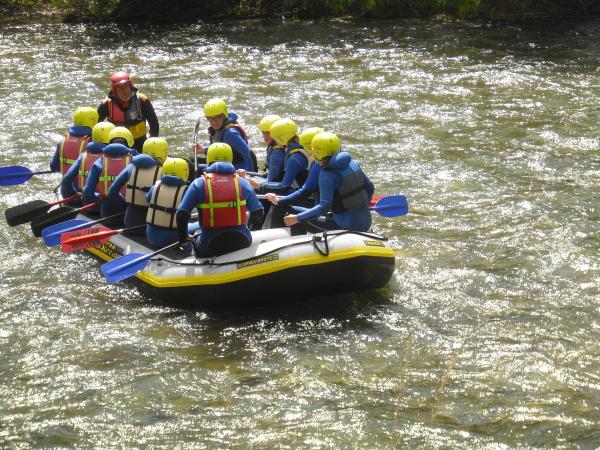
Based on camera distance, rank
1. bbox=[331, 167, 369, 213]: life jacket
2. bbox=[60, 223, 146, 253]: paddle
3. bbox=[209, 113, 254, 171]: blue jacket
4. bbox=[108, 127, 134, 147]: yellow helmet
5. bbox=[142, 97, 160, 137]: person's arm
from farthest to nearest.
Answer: bbox=[142, 97, 160, 137]: person's arm, bbox=[209, 113, 254, 171]: blue jacket, bbox=[108, 127, 134, 147]: yellow helmet, bbox=[60, 223, 146, 253]: paddle, bbox=[331, 167, 369, 213]: life jacket

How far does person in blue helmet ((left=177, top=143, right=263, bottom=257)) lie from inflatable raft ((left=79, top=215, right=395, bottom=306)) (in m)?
0.12

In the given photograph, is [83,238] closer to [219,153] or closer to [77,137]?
[219,153]

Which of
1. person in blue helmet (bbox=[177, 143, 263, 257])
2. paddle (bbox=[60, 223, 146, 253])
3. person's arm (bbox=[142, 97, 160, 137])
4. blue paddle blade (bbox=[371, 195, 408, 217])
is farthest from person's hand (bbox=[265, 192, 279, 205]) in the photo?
person's arm (bbox=[142, 97, 160, 137])

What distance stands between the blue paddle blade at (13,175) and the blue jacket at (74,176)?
2.59ft

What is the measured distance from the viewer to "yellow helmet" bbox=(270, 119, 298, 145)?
8547 mm

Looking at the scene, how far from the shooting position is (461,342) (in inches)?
280

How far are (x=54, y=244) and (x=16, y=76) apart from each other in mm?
8087

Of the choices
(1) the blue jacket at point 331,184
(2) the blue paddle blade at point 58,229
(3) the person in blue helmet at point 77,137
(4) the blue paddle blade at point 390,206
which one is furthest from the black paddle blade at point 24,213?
(4) the blue paddle blade at point 390,206

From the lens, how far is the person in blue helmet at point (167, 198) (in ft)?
25.6

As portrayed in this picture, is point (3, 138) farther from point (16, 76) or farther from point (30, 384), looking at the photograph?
point (30, 384)

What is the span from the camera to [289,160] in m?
8.55

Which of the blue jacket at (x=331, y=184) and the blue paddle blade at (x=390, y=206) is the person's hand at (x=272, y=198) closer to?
the blue jacket at (x=331, y=184)

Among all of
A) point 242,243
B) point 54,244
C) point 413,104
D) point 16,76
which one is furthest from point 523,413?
point 16,76

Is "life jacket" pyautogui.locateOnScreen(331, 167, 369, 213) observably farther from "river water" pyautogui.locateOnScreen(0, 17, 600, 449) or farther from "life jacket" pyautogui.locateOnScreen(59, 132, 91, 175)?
"life jacket" pyautogui.locateOnScreen(59, 132, 91, 175)
